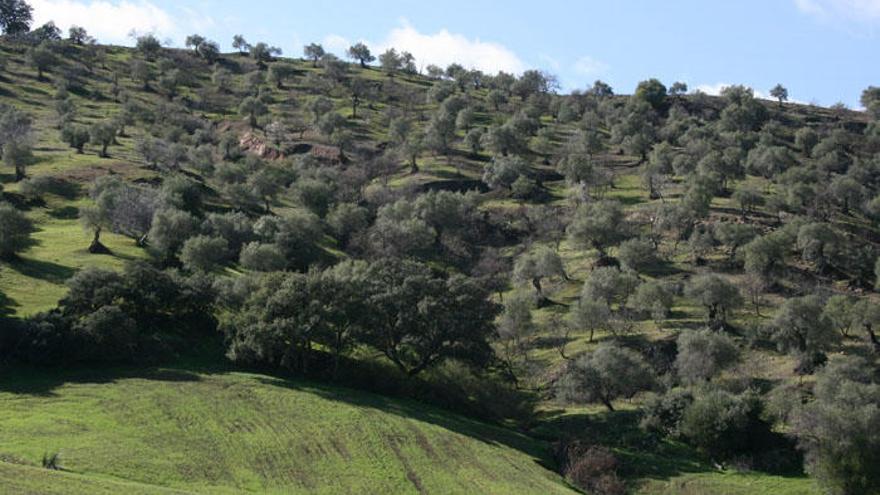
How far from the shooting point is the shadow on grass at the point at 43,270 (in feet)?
281

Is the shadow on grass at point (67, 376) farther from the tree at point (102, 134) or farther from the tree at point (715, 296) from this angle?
the tree at point (102, 134)

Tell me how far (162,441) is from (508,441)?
2865cm

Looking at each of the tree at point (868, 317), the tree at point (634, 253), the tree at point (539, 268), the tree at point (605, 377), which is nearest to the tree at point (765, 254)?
the tree at point (634, 253)

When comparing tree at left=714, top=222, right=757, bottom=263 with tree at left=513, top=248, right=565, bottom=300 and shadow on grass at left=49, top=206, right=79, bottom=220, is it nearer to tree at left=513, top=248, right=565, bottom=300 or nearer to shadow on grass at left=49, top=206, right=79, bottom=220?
tree at left=513, top=248, right=565, bottom=300

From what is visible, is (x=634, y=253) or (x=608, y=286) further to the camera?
(x=634, y=253)

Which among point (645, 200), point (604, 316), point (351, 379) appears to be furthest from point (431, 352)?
point (645, 200)

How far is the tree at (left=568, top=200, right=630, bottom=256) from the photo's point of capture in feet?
377

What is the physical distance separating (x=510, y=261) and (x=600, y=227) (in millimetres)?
17201

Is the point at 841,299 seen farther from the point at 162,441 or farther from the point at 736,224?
the point at 162,441

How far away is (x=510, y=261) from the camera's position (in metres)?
126

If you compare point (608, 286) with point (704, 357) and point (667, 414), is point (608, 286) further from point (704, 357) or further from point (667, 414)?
point (667, 414)

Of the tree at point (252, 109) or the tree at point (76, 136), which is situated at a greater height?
the tree at point (252, 109)

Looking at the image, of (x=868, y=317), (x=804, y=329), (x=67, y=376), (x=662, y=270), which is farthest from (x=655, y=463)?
(x=67, y=376)

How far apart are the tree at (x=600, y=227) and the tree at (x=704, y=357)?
1453 inches
